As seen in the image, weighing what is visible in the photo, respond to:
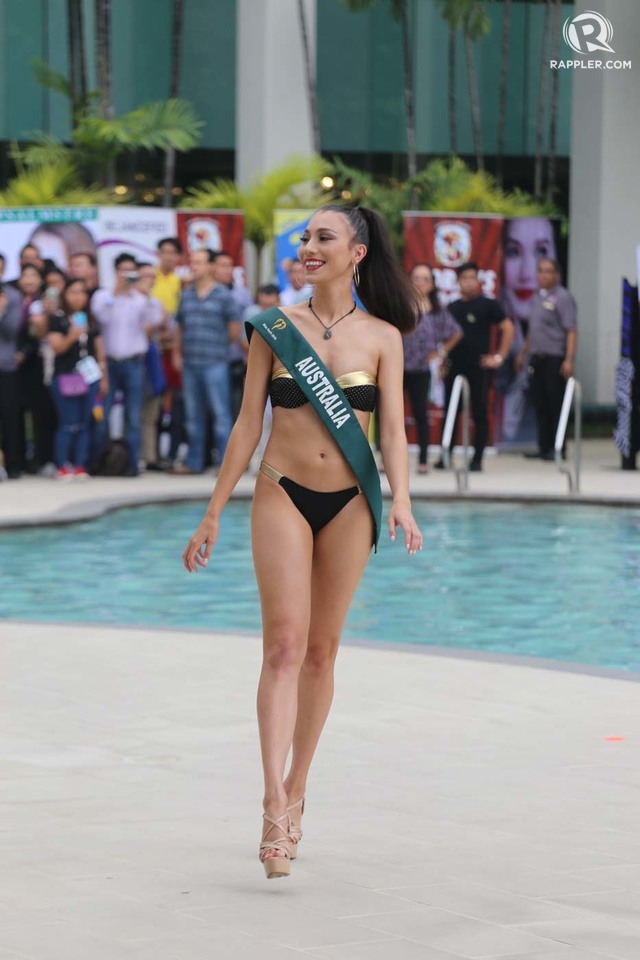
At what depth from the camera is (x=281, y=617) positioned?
5137mm

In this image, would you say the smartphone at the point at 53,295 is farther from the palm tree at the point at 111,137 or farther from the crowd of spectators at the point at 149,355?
the palm tree at the point at 111,137

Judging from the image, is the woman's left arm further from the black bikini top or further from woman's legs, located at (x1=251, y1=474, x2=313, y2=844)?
woman's legs, located at (x1=251, y1=474, x2=313, y2=844)

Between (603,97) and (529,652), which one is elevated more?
(603,97)

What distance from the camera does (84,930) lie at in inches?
173

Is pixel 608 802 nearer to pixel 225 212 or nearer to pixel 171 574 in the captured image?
pixel 171 574

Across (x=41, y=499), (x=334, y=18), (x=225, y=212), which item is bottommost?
(x=41, y=499)

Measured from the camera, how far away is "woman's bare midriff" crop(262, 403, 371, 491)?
522 cm

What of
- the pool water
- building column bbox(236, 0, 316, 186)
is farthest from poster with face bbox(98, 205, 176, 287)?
building column bbox(236, 0, 316, 186)

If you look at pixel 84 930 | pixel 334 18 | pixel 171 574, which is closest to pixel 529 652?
pixel 171 574

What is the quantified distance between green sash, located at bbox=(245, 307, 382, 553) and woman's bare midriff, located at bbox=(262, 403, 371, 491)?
3 centimetres

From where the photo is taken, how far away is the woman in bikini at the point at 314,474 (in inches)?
203

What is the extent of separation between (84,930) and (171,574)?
827 centimetres

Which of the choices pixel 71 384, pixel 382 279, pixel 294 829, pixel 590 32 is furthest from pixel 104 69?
pixel 294 829

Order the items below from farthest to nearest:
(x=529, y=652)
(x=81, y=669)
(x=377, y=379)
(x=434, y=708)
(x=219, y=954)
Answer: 1. (x=529, y=652)
2. (x=81, y=669)
3. (x=434, y=708)
4. (x=377, y=379)
5. (x=219, y=954)
